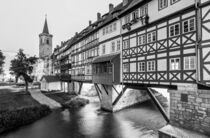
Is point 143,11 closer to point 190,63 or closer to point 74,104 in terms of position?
point 190,63

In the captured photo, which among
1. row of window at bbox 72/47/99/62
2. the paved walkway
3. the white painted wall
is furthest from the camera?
the paved walkway

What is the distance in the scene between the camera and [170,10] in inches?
420

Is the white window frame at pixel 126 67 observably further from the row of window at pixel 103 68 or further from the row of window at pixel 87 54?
the row of window at pixel 87 54

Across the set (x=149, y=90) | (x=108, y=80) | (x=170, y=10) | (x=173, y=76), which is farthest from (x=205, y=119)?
(x=108, y=80)

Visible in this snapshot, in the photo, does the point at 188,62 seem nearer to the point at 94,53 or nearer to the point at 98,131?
the point at 98,131

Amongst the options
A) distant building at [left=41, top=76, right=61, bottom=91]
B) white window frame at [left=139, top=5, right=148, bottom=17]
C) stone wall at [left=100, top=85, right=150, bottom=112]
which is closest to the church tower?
distant building at [left=41, top=76, right=61, bottom=91]

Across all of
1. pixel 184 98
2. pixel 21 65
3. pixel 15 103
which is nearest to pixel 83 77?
pixel 15 103

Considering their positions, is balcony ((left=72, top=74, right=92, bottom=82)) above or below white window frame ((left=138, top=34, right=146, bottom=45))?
below

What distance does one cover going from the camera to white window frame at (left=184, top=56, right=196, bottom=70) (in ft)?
30.1

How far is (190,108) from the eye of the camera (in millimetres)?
9062

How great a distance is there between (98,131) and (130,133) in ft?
10.3

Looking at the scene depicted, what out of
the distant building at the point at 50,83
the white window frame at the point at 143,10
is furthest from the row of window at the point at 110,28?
the distant building at the point at 50,83

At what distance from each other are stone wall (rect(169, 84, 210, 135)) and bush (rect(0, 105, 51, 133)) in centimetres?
1554

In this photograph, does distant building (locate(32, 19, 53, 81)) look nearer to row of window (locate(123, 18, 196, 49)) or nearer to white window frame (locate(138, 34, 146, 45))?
white window frame (locate(138, 34, 146, 45))
